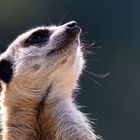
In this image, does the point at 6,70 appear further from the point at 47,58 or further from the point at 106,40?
the point at 106,40

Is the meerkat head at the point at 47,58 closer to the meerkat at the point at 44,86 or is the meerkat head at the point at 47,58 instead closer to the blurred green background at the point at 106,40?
the meerkat at the point at 44,86

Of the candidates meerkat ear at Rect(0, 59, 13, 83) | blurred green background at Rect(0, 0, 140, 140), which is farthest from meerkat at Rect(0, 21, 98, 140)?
blurred green background at Rect(0, 0, 140, 140)

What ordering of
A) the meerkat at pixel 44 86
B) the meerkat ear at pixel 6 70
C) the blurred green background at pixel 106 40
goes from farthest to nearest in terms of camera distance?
the blurred green background at pixel 106 40, the meerkat ear at pixel 6 70, the meerkat at pixel 44 86

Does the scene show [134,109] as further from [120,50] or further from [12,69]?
[12,69]

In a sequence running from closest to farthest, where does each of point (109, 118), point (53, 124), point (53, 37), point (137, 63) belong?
point (53, 124)
point (53, 37)
point (109, 118)
point (137, 63)

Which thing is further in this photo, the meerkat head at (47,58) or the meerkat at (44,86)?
the meerkat head at (47,58)

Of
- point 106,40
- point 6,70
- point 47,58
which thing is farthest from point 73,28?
point 106,40

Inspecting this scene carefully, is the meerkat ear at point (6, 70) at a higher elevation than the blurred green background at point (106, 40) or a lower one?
lower

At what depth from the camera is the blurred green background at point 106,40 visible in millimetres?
16547

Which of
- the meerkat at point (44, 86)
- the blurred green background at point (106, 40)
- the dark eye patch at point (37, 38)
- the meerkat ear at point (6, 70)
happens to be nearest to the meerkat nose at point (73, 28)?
the meerkat at point (44, 86)

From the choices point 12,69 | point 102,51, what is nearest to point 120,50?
point 102,51

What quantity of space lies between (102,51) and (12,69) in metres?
11.7

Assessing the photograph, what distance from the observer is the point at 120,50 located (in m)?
18.4

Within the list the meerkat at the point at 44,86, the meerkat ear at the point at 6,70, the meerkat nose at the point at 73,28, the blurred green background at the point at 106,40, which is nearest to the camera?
the meerkat at the point at 44,86
